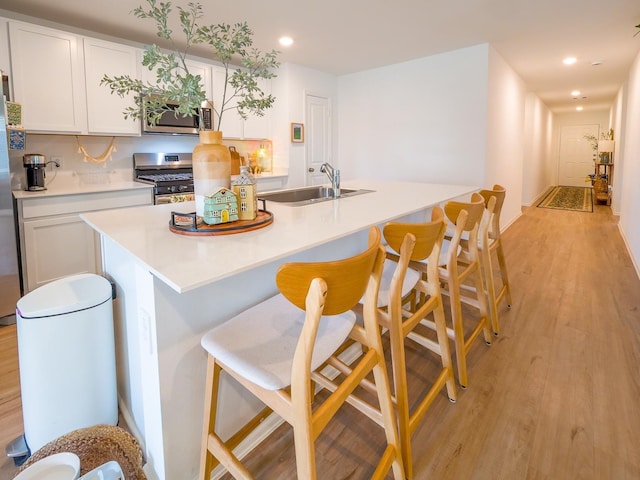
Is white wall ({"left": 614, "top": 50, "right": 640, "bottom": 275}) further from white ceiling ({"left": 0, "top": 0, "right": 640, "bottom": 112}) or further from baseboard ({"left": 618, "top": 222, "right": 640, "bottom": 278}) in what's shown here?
white ceiling ({"left": 0, "top": 0, "right": 640, "bottom": 112})

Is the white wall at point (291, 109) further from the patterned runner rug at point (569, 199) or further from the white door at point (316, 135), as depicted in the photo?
the patterned runner rug at point (569, 199)

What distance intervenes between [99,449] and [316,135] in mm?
4702

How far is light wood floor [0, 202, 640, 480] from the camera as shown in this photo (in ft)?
4.72

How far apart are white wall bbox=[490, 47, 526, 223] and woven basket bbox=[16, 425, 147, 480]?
4336 millimetres

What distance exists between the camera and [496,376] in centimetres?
200

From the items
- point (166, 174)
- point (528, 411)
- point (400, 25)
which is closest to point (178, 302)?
point (528, 411)

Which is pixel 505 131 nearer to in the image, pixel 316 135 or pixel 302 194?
pixel 316 135

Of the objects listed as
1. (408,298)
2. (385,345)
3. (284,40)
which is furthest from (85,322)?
(284,40)

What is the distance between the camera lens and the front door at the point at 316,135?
5.21 m

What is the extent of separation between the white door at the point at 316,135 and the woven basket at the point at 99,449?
13.8 feet

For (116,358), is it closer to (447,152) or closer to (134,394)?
(134,394)

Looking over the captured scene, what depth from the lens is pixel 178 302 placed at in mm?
1186

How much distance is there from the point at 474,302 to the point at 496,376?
465 mm

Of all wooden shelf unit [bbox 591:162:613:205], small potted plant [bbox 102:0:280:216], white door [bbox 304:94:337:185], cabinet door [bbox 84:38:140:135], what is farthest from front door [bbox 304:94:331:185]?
wooden shelf unit [bbox 591:162:613:205]
